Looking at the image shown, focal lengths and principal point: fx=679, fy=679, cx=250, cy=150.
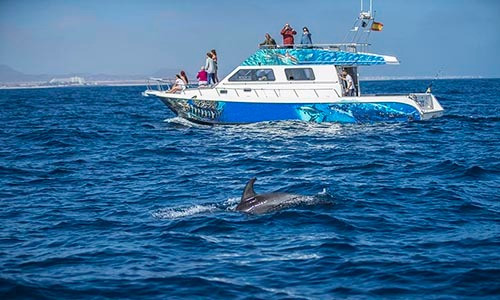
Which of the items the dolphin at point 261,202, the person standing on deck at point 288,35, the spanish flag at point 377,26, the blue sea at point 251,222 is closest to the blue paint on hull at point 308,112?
the person standing on deck at point 288,35

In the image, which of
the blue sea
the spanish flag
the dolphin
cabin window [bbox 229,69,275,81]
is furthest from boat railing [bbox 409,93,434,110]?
the dolphin

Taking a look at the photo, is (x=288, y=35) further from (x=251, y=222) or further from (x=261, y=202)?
(x=251, y=222)

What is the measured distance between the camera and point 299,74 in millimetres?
29578

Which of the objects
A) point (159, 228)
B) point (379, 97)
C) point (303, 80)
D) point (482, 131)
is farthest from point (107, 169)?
point (482, 131)

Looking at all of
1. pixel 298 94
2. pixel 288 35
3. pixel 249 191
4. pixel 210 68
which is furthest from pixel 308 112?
pixel 249 191

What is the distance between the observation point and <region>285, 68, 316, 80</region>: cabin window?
29516 mm

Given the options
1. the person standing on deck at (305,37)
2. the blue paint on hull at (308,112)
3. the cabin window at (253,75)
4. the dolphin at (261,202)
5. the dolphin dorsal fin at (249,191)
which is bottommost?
the dolphin at (261,202)

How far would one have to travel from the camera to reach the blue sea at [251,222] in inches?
380

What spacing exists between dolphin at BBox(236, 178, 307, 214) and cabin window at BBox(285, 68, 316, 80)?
15.9 meters

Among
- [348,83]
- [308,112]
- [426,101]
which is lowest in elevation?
[308,112]

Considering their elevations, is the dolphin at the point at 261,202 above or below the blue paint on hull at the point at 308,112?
below

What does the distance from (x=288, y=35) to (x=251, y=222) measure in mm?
18660

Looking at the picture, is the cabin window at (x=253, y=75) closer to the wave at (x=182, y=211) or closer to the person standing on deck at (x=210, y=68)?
the person standing on deck at (x=210, y=68)

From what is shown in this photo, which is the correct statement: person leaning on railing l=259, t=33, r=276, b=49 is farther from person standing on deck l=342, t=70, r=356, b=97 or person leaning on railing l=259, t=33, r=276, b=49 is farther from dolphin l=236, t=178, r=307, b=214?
dolphin l=236, t=178, r=307, b=214
